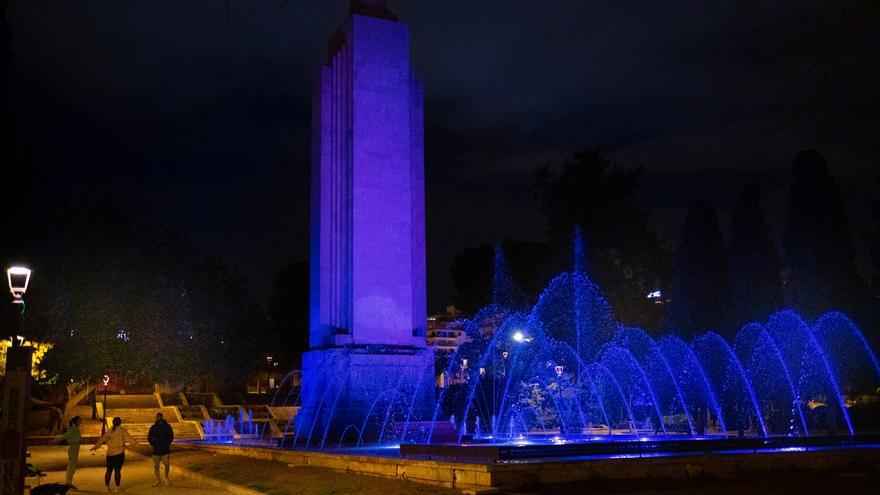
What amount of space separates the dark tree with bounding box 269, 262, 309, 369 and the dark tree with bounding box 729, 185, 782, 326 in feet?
111

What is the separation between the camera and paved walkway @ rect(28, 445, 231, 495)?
15.3 m

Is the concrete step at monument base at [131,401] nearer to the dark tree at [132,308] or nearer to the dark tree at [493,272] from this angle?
the dark tree at [132,308]

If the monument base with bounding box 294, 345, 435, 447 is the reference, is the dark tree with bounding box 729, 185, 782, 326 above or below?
above

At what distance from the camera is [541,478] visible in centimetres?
1034

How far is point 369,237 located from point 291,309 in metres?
38.0

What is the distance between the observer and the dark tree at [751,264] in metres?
32.8

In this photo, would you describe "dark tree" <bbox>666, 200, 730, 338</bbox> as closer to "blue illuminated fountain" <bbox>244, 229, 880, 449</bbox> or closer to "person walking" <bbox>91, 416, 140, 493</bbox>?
"blue illuminated fountain" <bbox>244, 229, 880, 449</bbox>

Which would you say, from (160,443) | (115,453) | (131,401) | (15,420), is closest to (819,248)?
(160,443)

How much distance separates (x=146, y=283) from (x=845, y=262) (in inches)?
1214

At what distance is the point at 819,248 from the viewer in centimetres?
3055

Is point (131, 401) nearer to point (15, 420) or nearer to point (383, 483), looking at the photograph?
point (15, 420)

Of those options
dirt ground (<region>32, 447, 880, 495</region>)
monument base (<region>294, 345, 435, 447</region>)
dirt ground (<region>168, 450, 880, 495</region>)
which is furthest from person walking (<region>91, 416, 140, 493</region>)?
monument base (<region>294, 345, 435, 447</region>)

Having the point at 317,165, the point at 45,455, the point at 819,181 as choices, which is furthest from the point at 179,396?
the point at 819,181

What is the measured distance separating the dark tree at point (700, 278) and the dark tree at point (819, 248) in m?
2.93
